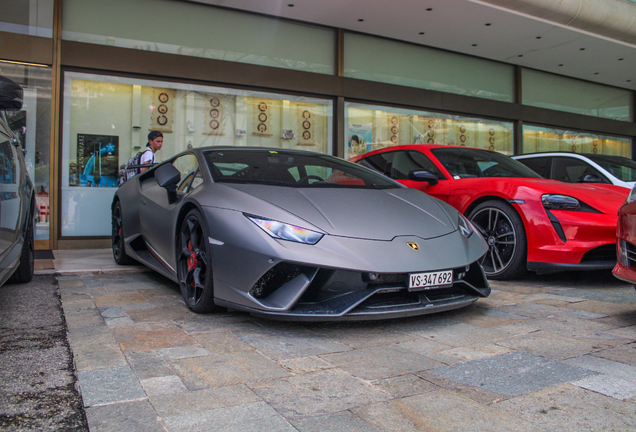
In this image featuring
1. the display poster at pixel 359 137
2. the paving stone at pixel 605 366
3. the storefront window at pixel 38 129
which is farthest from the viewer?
the display poster at pixel 359 137

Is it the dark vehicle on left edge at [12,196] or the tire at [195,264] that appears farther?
the tire at [195,264]

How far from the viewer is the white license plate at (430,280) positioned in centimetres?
276

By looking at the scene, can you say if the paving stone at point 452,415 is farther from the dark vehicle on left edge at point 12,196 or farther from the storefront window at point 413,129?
the storefront window at point 413,129

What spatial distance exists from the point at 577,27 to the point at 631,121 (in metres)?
6.52

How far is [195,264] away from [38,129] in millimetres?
5591

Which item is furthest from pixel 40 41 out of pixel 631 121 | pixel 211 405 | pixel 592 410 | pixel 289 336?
pixel 631 121

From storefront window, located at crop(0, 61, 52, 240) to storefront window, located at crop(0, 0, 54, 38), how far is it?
0.51 metres

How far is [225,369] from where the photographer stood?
7.27ft

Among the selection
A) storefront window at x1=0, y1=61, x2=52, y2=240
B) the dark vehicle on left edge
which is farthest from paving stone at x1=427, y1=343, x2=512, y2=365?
storefront window at x1=0, y1=61, x2=52, y2=240

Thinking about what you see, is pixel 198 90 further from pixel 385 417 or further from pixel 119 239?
pixel 385 417

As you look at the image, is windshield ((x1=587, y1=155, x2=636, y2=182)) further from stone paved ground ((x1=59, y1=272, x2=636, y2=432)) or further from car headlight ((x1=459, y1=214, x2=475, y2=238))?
car headlight ((x1=459, y1=214, x2=475, y2=238))

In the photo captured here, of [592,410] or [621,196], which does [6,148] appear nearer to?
[592,410]

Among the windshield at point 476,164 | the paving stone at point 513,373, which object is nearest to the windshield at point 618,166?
the windshield at point 476,164

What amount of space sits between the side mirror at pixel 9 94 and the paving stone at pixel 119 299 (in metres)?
1.41
